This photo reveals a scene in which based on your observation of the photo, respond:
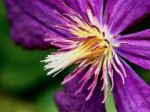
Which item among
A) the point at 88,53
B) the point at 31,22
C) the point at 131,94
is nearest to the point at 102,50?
the point at 88,53

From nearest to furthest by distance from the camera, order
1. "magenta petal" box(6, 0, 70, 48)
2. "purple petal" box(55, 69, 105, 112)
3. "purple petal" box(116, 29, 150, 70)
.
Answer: "purple petal" box(116, 29, 150, 70) < "purple petal" box(55, 69, 105, 112) < "magenta petal" box(6, 0, 70, 48)

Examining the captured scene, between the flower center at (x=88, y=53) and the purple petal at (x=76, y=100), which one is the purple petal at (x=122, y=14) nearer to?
the flower center at (x=88, y=53)

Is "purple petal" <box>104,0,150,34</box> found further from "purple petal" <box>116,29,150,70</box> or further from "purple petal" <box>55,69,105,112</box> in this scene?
"purple petal" <box>55,69,105,112</box>

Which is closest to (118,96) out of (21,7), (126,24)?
(126,24)

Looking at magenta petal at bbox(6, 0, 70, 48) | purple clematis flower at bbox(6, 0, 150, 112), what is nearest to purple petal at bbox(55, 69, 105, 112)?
purple clematis flower at bbox(6, 0, 150, 112)

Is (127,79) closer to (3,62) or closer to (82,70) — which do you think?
(82,70)
